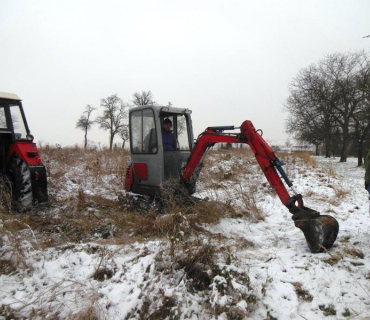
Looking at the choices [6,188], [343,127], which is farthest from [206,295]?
[343,127]

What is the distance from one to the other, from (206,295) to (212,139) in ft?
9.12

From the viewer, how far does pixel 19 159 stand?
5285 millimetres

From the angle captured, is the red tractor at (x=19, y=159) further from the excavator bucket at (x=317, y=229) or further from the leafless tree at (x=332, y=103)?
the leafless tree at (x=332, y=103)

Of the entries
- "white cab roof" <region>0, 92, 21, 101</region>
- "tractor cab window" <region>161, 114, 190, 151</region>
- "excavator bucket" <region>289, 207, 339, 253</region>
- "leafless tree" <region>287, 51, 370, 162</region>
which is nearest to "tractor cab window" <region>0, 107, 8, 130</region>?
"white cab roof" <region>0, 92, 21, 101</region>

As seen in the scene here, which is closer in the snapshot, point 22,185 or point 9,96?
point 22,185

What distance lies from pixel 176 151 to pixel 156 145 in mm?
569

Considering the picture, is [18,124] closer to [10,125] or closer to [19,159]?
[10,125]

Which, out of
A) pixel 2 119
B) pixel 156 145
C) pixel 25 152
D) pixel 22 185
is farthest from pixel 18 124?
pixel 156 145

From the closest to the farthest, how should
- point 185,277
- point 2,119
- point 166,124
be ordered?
point 185,277, point 2,119, point 166,124

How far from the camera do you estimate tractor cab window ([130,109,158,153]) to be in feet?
18.6

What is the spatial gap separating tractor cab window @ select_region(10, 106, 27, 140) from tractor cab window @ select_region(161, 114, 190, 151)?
9.35ft

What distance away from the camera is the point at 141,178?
6059 millimetres

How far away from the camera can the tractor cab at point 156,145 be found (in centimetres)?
558

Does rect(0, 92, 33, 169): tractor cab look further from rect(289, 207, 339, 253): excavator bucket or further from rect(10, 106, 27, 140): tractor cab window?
rect(289, 207, 339, 253): excavator bucket
